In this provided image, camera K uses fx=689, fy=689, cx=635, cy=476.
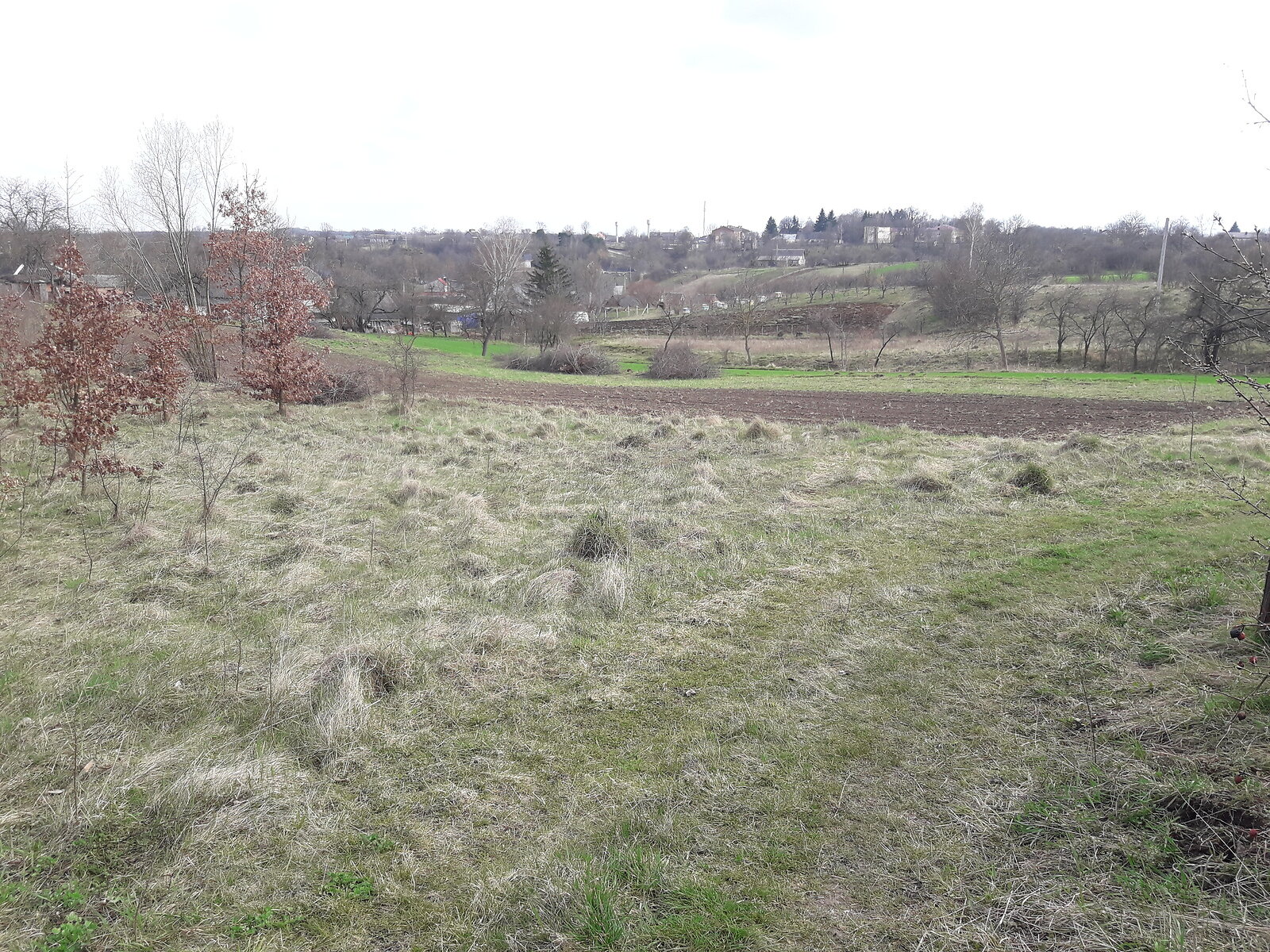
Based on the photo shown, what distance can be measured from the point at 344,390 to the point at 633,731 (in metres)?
21.0

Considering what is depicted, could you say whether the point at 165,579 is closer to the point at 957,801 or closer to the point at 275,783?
the point at 275,783

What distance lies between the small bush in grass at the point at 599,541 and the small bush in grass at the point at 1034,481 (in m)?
6.44

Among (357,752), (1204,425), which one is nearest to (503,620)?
(357,752)

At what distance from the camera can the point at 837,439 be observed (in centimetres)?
1631

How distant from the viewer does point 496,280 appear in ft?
180

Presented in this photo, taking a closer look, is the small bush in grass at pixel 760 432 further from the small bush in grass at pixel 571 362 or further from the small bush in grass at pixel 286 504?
the small bush in grass at pixel 571 362

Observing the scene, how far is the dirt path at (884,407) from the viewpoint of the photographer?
19.6 meters

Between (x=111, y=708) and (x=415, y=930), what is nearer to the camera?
(x=415, y=930)

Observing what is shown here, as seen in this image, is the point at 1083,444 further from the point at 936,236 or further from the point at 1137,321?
the point at 936,236

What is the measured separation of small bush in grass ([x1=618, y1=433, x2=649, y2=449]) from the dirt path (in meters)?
6.34

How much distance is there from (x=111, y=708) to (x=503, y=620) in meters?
2.75

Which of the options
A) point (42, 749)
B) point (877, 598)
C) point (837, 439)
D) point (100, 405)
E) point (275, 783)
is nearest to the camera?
point (275, 783)

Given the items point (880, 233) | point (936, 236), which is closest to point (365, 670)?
point (936, 236)

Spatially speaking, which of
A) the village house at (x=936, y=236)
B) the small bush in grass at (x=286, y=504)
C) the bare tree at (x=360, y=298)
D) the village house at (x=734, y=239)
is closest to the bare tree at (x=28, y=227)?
the bare tree at (x=360, y=298)
